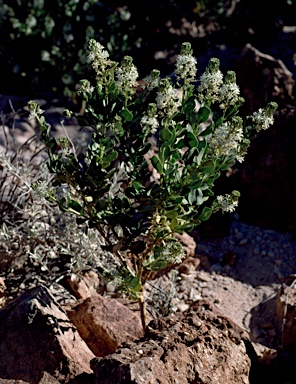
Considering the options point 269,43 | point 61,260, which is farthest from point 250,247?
point 269,43

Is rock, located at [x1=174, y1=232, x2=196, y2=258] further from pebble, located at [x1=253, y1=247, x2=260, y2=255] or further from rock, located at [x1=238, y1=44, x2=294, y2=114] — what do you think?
rock, located at [x1=238, y1=44, x2=294, y2=114]

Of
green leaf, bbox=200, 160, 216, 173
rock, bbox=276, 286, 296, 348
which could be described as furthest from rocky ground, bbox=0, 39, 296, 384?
green leaf, bbox=200, 160, 216, 173

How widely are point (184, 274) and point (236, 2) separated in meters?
4.86

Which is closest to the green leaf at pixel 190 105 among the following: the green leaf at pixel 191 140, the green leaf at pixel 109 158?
the green leaf at pixel 191 140

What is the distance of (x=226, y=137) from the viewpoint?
233 cm

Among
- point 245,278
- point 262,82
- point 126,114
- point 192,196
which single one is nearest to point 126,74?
point 126,114

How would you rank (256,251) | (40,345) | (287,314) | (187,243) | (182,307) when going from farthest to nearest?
(256,251), (187,243), (182,307), (287,314), (40,345)

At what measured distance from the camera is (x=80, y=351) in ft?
8.87

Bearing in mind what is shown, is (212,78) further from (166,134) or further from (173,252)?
(173,252)

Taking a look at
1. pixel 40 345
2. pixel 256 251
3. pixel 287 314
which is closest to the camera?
pixel 40 345

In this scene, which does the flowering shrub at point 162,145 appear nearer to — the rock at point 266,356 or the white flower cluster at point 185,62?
the white flower cluster at point 185,62

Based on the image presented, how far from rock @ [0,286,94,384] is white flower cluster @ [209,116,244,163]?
1.03 metres

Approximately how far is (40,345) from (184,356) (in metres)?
0.66

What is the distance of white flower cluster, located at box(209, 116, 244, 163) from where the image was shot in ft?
7.46
